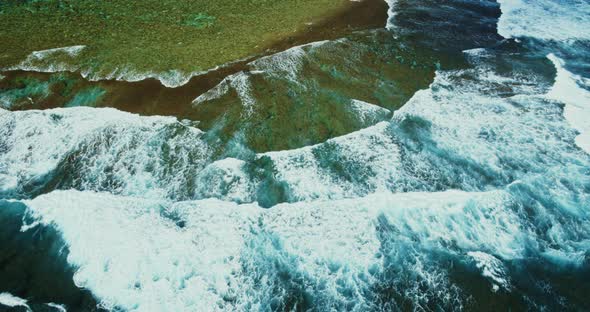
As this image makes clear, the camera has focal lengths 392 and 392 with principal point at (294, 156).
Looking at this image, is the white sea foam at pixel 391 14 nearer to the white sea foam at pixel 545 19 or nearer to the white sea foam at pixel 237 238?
the white sea foam at pixel 545 19

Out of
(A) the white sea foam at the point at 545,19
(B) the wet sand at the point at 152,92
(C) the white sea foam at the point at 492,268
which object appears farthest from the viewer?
(A) the white sea foam at the point at 545,19

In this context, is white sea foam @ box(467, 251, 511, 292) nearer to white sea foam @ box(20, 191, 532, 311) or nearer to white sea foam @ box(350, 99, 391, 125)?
white sea foam @ box(20, 191, 532, 311)

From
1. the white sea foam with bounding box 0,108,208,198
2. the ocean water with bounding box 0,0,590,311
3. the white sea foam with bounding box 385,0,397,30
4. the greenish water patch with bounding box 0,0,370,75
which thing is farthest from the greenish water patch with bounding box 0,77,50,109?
the white sea foam with bounding box 385,0,397,30

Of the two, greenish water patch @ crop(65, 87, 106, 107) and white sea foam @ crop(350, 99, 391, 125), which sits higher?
greenish water patch @ crop(65, 87, 106, 107)

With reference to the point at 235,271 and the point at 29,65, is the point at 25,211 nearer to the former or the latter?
the point at 235,271

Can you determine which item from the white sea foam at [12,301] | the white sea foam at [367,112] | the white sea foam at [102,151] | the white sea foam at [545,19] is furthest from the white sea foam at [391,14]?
the white sea foam at [12,301]

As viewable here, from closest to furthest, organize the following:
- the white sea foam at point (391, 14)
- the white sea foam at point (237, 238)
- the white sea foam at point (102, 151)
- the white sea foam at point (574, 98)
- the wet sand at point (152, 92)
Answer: the white sea foam at point (237, 238) → the white sea foam at point (102, 151) → the wet sand at point (152, 92) → the white sea foam at point (574, 98) → the white sea foam at point (391, 14)
